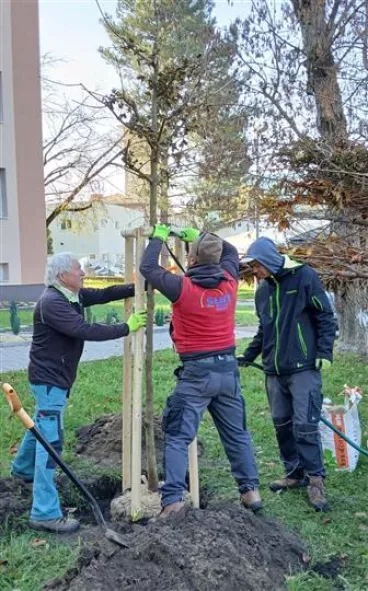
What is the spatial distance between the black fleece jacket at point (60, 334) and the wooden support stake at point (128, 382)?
14cm

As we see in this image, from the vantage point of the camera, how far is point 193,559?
292cm

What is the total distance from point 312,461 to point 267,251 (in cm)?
151

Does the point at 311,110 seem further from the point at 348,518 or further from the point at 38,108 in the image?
the point at 38,108

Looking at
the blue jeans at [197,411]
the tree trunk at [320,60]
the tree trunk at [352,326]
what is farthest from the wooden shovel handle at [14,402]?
the tree trunk at [352,326]

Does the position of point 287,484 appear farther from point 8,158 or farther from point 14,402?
point 8,158

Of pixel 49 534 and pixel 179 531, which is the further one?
pixel 49 534

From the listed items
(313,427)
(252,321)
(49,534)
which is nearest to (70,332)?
(49,534)

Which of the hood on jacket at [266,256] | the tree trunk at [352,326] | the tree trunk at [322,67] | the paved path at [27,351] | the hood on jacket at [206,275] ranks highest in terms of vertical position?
the tree trunk at [322,67]

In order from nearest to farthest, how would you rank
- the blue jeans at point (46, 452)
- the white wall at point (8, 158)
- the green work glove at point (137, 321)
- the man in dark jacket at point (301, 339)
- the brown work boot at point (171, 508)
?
the brown work boot at point (171, 508) → the green work glove at point (137, 321) → the blue jeans at point (46, 452) → the man in dark jacket at point (301, 339) → the white wall at point (8, 158)

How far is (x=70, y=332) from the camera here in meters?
3.88

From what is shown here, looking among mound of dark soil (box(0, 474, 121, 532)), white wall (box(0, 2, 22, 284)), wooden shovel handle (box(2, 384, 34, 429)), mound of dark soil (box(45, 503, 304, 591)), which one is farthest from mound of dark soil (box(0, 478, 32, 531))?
white wall (box(0, 2, 22, 284))

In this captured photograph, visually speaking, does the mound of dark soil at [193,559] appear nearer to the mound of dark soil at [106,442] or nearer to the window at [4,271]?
the mound of dark soil at [106,442]

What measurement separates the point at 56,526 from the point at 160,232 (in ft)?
6.44

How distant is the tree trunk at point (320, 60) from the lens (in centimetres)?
757
